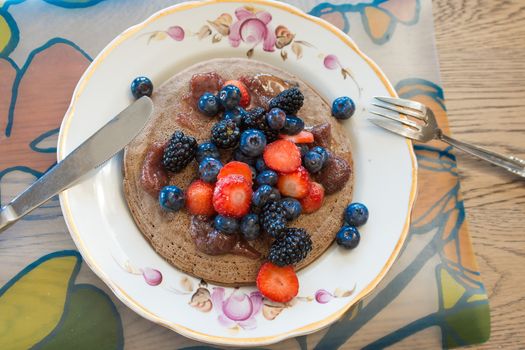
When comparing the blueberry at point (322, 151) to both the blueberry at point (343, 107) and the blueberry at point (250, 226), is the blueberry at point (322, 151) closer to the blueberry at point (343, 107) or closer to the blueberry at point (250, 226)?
the blueberry at point (343, 107)

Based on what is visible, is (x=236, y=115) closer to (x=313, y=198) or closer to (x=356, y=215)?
(x=313, y=198)

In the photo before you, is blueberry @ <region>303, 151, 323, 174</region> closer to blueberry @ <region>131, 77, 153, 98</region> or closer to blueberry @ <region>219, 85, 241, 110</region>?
blueberry @ <region>219, 85, 241, 110</region>

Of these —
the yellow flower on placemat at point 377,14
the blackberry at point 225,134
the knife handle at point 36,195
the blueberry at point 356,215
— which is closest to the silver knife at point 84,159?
the knife handle at point 36,195

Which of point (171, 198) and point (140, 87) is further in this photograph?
point (140, 87)

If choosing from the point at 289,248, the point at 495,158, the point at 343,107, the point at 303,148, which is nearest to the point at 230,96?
the point at 303,148

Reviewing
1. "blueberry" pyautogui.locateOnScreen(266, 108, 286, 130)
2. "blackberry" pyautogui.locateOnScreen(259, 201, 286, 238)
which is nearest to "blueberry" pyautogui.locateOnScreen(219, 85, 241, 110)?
"blueberry" pyautogui.locateOnScreen(266, 108, 286, 130)

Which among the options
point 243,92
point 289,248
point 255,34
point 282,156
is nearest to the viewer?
point 289,248
